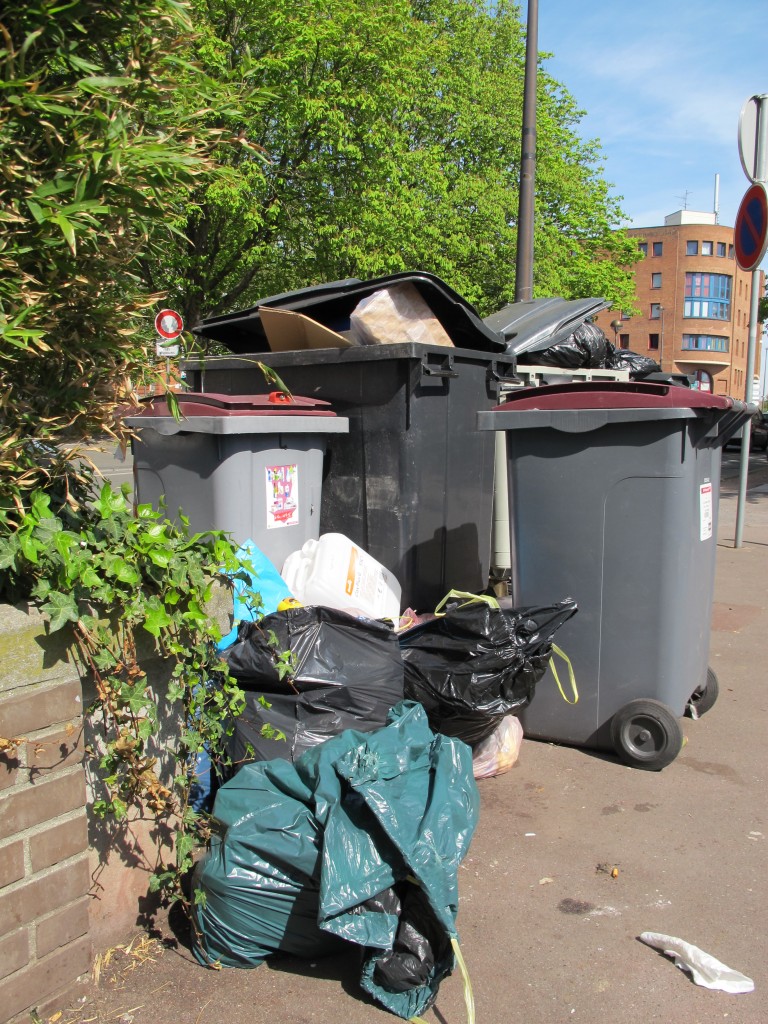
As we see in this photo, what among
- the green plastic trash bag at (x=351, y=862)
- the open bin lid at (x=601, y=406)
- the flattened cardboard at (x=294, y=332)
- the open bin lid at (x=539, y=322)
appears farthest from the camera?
the open bin lid at (x=539, y=322)

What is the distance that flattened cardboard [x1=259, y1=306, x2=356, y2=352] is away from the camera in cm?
458

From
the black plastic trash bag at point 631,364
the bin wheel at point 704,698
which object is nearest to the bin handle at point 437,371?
the bin wheel at point 704,698

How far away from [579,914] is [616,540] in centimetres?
156

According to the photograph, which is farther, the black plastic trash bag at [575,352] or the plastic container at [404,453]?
the black plastic trash bag at [575,352]

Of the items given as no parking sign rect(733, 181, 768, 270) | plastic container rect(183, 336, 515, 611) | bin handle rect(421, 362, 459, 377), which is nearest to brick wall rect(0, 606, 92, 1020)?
plastic container rect(183, 336, 515, 611)

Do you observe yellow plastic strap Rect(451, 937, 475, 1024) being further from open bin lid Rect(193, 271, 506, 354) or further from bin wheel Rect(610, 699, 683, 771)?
open bin lid Rect(193, 271, 506, 354)

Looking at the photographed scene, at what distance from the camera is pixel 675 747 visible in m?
3.54

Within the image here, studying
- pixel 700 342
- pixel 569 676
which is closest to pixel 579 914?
pixel 569 676

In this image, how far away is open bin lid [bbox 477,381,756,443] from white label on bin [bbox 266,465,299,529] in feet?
3.11

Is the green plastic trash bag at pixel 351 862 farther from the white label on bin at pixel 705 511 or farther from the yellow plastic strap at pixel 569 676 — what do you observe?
the white label on bin at pixel 705 511

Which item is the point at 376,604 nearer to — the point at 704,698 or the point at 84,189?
the point at 704,698

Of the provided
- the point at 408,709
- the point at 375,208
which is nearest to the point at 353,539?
the point at 408,709

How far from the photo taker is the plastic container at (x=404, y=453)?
437cm

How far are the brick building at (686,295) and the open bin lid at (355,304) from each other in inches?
2828
